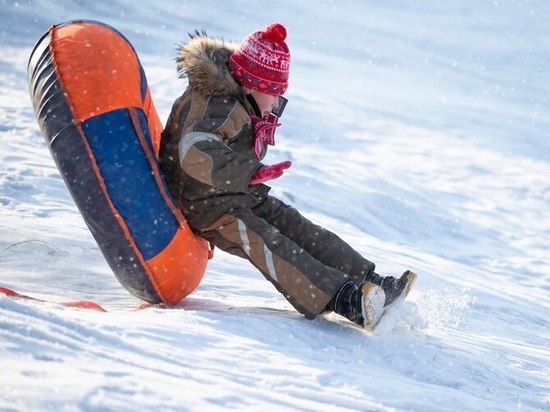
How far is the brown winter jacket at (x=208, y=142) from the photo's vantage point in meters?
3.03

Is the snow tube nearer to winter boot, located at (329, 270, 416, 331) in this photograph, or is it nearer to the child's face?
the child's face

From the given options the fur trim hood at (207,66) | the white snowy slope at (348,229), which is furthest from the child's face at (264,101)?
the white snowy slope at (348,229)

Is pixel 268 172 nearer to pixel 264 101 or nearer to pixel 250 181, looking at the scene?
pixel 250 181

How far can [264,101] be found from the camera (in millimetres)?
3463

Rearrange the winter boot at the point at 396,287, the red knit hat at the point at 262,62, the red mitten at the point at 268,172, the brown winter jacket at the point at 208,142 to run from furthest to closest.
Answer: the red knit hat at the point at 262,62, the winter boot at the point at 396,287, the brown winter jacket at the point at 208,142, the red mitten at the point at 268,172

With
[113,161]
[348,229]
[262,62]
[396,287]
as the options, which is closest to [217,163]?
[113,161]

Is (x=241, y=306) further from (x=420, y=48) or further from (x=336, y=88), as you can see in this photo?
(x=420, y=48)

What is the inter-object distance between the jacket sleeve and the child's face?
457 mm

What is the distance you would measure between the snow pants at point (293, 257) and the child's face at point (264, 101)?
0.49 metres

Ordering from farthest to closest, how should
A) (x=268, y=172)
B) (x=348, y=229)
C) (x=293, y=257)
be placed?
(x=348, y=229), (x=293, y=257), (x=268, y=172)

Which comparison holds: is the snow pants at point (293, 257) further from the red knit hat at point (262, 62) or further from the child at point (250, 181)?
the red knit hat at point (262, 62)

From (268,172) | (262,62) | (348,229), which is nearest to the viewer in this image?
(268,172)

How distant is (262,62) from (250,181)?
26.5 inches

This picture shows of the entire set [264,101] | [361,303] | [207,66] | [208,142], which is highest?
[207,66]
